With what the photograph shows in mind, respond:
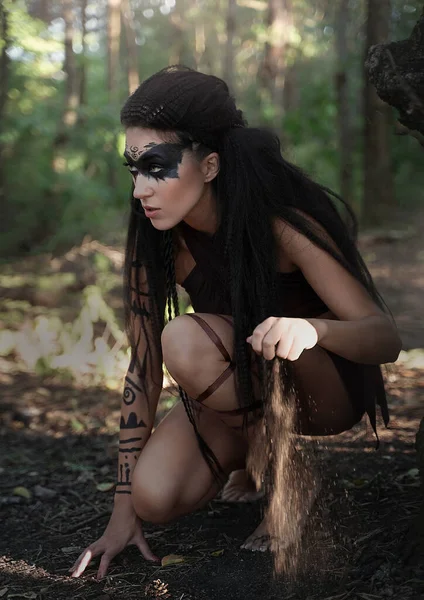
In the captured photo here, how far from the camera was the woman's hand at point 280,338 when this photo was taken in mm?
1850

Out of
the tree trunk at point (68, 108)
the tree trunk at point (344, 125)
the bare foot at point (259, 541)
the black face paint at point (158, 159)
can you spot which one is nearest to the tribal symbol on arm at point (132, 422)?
the bare foot at point (259, 541)

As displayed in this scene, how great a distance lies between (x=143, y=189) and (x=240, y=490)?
3.82ft

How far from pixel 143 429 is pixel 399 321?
3757mm

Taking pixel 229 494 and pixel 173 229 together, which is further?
pixel 229 494

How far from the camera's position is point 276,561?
2.12 metres

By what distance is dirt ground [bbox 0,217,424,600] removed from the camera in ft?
6.54

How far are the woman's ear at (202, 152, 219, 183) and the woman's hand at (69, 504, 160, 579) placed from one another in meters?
1.03

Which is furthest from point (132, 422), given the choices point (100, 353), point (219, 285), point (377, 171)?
point (377, 171)

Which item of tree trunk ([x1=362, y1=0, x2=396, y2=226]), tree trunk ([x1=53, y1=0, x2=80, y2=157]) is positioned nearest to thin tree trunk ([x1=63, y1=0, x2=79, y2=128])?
tree trunk ([x1=53, y1=0, x2=80, y2=157])

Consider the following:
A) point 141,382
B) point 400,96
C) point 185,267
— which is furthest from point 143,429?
point 400,96

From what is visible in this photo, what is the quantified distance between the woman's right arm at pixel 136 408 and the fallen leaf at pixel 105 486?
0.53 metres

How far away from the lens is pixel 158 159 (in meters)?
2.20

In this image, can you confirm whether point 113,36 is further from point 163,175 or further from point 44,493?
point 163,175

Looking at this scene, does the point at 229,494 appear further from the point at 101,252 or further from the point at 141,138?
the point at 101,252
